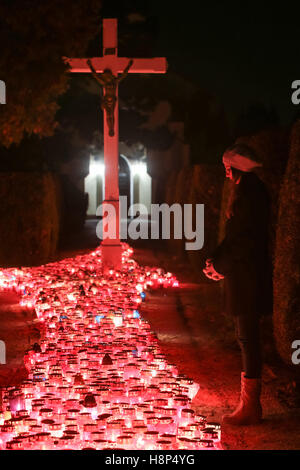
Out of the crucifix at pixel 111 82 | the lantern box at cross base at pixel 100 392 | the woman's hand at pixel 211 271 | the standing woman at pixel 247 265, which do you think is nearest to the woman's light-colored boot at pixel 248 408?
the standing woman at pixel 247 265

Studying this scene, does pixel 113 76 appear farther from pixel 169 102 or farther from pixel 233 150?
pixel 169 102

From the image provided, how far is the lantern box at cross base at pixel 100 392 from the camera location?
183 inches

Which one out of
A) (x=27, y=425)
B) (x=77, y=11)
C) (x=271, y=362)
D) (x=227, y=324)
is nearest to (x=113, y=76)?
(x=77, y=11)

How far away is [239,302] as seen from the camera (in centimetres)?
546

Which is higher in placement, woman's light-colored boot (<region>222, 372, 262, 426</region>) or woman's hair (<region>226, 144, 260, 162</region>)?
woman's hair (<region>226, 144, 260, 162</region>)

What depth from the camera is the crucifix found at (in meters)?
14.2

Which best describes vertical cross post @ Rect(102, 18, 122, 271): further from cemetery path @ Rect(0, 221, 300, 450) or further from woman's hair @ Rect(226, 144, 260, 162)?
woman's hair @ Rect(226, 144, 260, 162)

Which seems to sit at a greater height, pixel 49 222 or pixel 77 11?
pixel 77 11

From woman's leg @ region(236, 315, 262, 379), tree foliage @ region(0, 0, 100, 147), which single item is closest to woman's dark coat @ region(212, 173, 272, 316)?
woman's leg @ region(236, 315, 262, 379)

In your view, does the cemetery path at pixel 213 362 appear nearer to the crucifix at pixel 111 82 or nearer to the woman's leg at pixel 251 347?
→ the woman's leg at pixel 251 347

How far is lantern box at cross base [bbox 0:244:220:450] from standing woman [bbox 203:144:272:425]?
0.53m

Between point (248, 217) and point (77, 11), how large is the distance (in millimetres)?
10153

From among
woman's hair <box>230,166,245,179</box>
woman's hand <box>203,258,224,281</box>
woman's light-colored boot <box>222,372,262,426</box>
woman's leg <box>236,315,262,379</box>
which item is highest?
woman's hair <box>230,166,245,179</box>

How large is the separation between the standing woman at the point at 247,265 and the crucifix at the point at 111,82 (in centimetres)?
862
